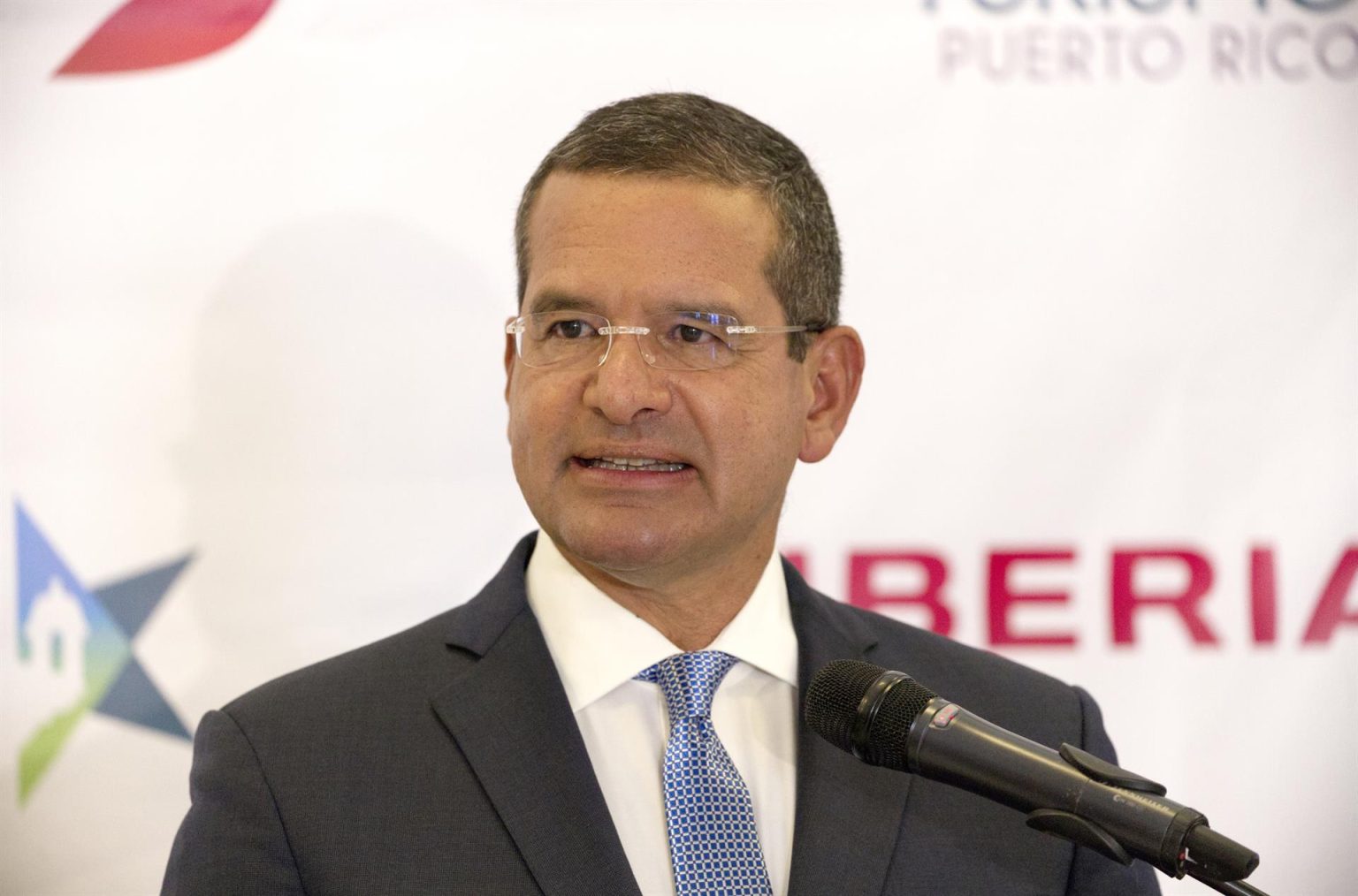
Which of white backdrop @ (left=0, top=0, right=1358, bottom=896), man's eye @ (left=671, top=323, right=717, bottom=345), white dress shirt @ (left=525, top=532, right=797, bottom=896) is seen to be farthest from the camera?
white backdrop @ (left=0, top=0, right=1358, bottom=896)

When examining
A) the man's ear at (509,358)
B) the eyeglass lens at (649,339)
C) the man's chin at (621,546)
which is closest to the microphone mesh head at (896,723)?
the man's chin at (621,546)

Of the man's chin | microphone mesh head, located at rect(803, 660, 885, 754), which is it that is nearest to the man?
the man's chin

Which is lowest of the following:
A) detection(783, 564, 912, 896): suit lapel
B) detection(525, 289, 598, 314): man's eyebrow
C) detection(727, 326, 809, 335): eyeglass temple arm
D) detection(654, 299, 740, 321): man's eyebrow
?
detection(783, 564, 912, 896): suit lapel

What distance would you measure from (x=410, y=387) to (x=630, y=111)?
1035mm

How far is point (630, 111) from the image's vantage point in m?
2.24

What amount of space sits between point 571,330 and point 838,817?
2.56 feet

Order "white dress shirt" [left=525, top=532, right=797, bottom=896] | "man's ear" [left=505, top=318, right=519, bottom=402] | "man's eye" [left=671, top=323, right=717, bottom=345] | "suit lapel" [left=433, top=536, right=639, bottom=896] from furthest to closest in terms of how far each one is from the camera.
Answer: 1. "man's ear" [left=505, top=318, right=519, bottom=402]
2. "man's eye" [left=671, top=323, right=717, bottom=345]
3. "white dress shirt" [left=525, top=532, right=797, bottom=896]
4. "suit lapel" [left=433, top=536, right=639, bottom=896]

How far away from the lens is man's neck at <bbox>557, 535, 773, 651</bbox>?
217 centimetres

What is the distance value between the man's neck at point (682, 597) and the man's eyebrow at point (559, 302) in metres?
0.35

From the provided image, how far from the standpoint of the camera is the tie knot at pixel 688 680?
2.05m

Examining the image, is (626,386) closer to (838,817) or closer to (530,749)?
(530,749)

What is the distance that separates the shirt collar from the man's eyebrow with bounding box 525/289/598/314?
360mm

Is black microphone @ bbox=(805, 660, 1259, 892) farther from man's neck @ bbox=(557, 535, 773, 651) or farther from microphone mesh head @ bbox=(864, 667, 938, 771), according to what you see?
man's neck @ bbox=(557, 535, 773, 651)

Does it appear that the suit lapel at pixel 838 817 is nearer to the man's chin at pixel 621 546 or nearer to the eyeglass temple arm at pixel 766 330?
the man's chin at pixel 621 546
